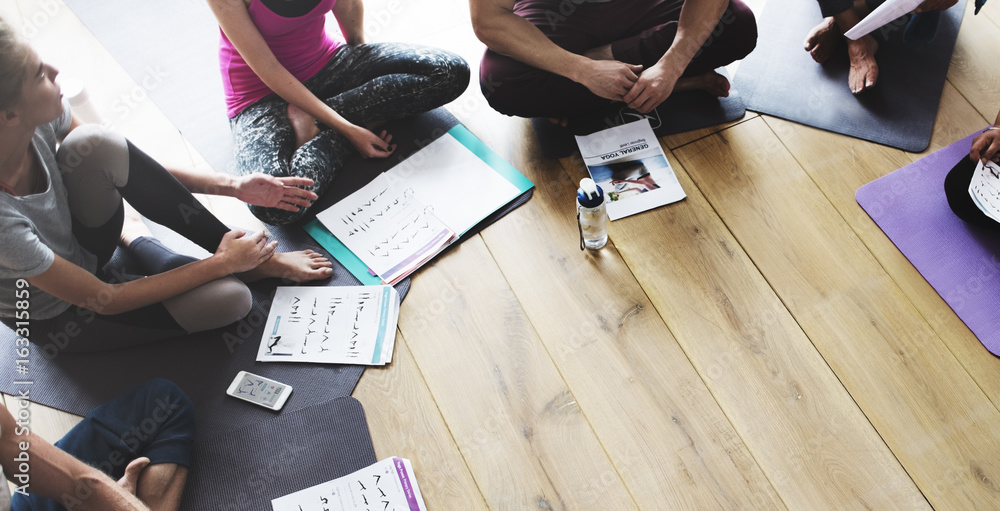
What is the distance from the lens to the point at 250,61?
1601 mm

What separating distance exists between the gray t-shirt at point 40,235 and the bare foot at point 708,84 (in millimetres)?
1445

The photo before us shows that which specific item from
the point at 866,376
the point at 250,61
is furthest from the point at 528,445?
the point at 250,61

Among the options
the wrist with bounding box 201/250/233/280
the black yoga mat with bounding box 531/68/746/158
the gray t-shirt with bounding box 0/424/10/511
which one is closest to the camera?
the gray t-shirt with bounding box 0/424/10/511

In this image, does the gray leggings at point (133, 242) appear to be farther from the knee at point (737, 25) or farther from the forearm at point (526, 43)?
the knee at point (737, 25)

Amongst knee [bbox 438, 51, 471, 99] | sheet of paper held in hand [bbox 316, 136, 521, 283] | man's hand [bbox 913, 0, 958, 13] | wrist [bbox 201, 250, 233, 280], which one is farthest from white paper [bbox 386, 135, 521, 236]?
man's hand [bbox 913, 0, 958, 13]

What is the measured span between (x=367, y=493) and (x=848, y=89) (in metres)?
1.55

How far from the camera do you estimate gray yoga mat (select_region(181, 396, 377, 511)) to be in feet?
4.52

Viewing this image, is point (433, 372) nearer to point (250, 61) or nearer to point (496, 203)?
point (496, 203)

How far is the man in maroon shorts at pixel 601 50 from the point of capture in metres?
1.61

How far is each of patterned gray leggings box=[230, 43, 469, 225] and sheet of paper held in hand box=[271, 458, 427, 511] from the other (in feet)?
2.16

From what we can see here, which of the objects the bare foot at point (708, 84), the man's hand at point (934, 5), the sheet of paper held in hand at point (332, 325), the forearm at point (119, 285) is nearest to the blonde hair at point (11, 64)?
the forearm at point (119, 285)

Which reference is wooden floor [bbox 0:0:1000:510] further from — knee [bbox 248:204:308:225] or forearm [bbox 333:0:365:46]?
forearm [bbox 333:0:365:46]

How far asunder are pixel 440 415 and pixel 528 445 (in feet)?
0.65

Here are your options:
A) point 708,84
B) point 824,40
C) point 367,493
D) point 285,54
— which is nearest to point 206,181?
point 285,54
